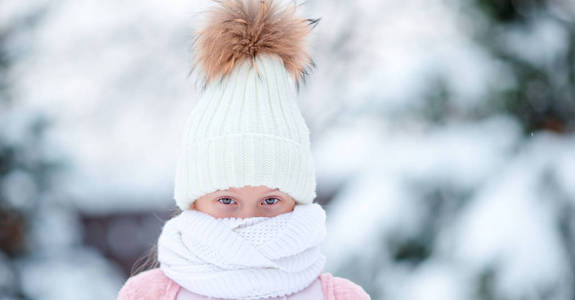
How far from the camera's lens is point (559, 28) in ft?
9.05

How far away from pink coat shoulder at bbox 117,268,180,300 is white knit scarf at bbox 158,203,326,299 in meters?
0.04

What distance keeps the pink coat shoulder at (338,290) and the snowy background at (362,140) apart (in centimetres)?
114

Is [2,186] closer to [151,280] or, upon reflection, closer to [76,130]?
[76,130]

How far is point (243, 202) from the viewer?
5.00 feet

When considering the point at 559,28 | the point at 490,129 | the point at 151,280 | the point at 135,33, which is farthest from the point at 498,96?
the point at 135,33

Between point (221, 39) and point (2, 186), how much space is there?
244cm

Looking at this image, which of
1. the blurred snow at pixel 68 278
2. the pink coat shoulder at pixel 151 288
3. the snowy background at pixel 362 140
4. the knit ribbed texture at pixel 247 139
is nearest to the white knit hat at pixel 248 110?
the knit ribbed texture at pixel 247 139

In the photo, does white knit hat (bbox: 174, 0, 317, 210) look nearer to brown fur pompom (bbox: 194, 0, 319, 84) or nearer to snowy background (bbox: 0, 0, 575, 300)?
brown fur pompom (bbox: 194, 0, 319, 84)

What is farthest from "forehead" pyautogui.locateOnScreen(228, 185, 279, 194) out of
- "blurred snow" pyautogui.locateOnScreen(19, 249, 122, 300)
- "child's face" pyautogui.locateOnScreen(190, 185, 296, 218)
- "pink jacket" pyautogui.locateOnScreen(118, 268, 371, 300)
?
"blurred snow" pyautogui.locateOnScreen(19, 249, 122, 300)

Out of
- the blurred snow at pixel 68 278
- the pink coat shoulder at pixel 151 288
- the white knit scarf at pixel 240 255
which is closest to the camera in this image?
the white knit scarf at pixel 240 255

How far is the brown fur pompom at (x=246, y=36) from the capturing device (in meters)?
1.57

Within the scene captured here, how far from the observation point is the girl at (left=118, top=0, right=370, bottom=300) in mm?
1466

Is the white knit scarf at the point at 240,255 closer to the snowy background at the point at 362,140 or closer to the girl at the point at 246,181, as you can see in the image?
the girl at the point at 246,181

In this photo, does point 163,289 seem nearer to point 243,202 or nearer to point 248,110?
point 243,202
